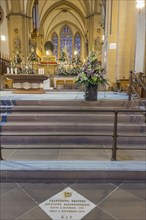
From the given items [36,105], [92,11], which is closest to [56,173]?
[36,105]

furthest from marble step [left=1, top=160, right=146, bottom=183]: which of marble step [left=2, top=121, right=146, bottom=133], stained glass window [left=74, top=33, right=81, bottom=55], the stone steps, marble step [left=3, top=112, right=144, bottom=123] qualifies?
stained glass window [left=74, top=33, right=81, bottom=55]

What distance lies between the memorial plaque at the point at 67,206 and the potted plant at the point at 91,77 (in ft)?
8.53

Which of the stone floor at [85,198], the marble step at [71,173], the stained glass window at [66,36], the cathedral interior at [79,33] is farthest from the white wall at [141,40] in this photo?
the stained glass window at [66,36]

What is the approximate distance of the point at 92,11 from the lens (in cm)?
1296

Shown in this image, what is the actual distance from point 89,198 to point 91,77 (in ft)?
8.98

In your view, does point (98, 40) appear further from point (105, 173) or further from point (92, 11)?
point (105, 173)

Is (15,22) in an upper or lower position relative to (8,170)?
upper

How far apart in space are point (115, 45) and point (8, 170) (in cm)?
689

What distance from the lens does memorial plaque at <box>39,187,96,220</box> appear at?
1.61 meters

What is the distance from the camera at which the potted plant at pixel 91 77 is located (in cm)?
399

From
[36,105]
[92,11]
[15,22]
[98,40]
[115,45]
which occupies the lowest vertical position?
[36,105]

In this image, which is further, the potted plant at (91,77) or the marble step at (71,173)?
the potted plant at (91,77)

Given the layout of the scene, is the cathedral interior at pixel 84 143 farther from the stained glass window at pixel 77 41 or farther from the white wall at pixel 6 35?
the stained glass window at pixel 77 41

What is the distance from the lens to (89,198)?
6.03ft
